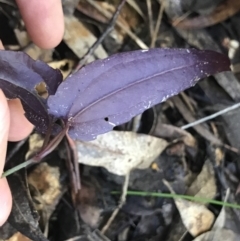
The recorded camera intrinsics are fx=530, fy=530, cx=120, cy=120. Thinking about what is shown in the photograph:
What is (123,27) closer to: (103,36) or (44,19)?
(103,36)

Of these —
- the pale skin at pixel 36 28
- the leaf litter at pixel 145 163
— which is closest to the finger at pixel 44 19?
the pale skin at pixel 36 28

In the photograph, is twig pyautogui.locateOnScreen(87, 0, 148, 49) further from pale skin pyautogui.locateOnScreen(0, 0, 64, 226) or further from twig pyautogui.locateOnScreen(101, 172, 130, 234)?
twig pyautogui.locateOnScreen(101, 172, 130, 234)

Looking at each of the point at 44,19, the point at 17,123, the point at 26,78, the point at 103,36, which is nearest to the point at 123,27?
the point at 103,36

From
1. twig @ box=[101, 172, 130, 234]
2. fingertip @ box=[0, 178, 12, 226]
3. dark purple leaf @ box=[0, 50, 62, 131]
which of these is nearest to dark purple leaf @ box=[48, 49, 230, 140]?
dark purple leaf @ box=[0, 50, 62, 131]

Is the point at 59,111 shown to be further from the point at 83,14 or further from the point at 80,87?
the point at 83,14

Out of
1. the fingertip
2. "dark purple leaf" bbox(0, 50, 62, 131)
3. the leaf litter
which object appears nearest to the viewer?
"dark purple leaf" bbox(0, 50, 62, 131)

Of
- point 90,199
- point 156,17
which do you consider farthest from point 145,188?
point 156,17
